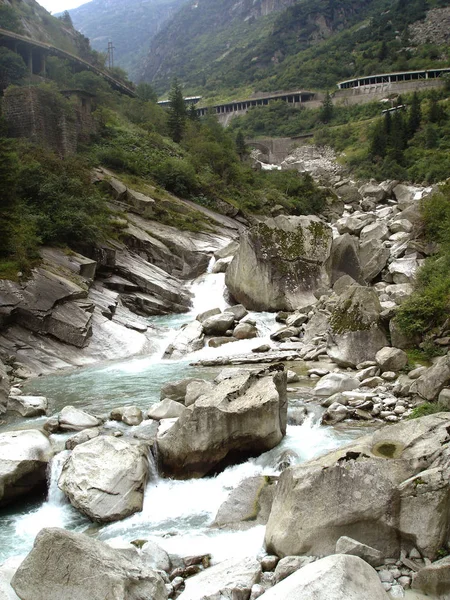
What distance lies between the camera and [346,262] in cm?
2602

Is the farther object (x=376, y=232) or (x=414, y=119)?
(x=414, y=119)

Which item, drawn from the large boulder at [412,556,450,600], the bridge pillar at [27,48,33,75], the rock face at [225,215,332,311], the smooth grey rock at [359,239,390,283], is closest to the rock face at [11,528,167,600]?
the large boulder at [412,556,450,600]

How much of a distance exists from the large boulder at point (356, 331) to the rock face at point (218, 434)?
21.2 ft

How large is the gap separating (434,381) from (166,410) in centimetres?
618

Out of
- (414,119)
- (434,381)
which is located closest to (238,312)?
(434,381)

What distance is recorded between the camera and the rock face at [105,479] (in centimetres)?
942

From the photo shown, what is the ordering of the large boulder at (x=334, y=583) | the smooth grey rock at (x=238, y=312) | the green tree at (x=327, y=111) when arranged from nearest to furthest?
the large boulder at (x=334, y=583) < the smooth grey rock at (x=238, y=312) < the green tree at (x=327, y=111)

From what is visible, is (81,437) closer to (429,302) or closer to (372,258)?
(429,302)

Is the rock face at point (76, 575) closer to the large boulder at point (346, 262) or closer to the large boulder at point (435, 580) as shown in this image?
the large boulder at point (435, 580)

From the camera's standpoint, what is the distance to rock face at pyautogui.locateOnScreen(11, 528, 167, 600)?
663cm

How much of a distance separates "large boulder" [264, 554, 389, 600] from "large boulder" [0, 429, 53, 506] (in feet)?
18.6

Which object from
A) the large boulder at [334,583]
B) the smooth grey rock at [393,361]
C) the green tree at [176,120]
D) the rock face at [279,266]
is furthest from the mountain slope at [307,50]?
the large boulder at [334,583]

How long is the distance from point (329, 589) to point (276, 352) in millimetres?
13748

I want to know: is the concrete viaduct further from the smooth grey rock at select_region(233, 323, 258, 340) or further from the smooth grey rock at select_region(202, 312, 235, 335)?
the smooth grey rock at select_region(233, 323, 258, 340)
